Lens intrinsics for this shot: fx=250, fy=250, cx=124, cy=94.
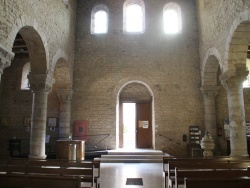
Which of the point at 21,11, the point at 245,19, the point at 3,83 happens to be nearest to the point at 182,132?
the point at 245,19

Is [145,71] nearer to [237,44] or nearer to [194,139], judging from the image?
[194,139]

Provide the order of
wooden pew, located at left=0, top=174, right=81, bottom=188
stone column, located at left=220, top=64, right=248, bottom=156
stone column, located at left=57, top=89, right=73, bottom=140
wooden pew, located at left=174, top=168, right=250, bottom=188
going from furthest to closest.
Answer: stone column, located at left=57, top=89, right=73, bottom=140
stone column, located at left=220, top=64, right=248, bottom=156
wooden pew, located at left=174, top=168, right=250, bottom=188
wooden pew, located at left=0, top=174, right=81, bottom=188

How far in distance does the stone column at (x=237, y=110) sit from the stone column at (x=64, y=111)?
790cm

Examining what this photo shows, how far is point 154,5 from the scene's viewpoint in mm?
14180

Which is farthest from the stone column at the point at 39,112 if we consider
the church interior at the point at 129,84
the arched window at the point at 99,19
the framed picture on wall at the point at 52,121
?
the arched window at the point at 99,19

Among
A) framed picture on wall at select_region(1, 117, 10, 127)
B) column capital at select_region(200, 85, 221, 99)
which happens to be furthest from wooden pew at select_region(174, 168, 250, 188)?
framed picture on wall at select_region(1, 117, 10, 127)

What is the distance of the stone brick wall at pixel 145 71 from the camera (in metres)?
13.3

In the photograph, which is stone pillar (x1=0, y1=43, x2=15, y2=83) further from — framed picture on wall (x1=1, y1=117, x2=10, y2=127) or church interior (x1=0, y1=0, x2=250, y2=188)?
framed picture on wall (x1=1, y1=117, x2=10, y2=127)

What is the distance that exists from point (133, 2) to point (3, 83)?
8.83m

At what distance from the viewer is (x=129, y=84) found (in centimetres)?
1438

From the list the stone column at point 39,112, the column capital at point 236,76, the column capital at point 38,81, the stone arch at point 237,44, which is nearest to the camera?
the stone arch at point 237,44

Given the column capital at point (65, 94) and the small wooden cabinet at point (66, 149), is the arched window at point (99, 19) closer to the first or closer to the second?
the column capital at point (65, 94)

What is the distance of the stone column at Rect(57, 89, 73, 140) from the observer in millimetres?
13203

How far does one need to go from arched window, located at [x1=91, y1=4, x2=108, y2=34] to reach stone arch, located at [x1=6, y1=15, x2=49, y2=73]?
17.3 feet
